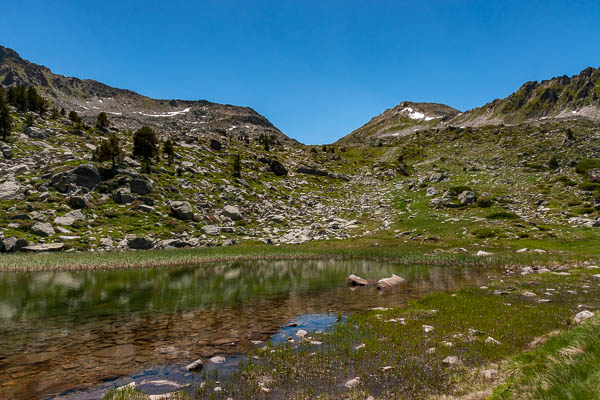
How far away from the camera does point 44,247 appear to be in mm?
48031

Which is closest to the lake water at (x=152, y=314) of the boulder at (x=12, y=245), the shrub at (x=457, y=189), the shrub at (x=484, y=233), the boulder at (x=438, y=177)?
the boulder at (x=12, y=245)

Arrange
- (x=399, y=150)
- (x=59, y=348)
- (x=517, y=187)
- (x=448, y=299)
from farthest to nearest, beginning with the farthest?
(x=399, y=150), (x=517, y=187), (x=448, y=299), (x=59, y=348)

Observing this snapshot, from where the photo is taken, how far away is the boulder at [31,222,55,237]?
51456 millimetres

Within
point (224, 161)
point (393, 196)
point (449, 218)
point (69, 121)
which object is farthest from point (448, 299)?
point (69, 121)

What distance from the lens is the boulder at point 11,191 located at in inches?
2267

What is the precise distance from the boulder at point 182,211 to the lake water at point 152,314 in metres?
32.2

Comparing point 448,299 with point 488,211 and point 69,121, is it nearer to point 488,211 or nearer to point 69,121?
point 488,211

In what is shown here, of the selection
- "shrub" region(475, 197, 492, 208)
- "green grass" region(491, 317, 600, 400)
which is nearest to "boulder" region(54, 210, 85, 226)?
"green grass" region(491, 317, 600, 400)

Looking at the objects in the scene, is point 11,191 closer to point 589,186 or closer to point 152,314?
point 152,314

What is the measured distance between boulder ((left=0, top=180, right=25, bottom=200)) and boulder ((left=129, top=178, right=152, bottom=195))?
18.9 meters

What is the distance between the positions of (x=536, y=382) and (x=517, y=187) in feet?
308

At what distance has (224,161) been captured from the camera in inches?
4252

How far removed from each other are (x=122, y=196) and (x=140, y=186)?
5632mm

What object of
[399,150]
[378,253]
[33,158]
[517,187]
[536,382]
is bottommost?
[378,253]
